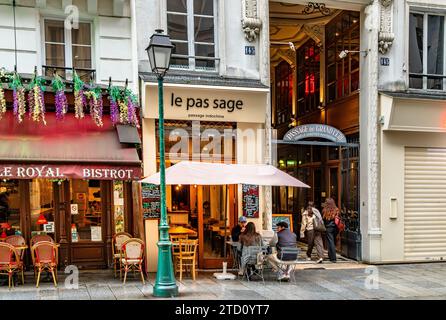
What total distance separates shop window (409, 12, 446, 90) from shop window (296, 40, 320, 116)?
3.52m

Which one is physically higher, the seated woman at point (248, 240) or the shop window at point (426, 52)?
the shop window at point (426, 52)

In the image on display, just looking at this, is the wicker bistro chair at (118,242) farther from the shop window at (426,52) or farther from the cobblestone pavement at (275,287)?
the shop window at (426,52)

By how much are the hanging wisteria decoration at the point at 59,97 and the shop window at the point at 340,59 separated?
326 inches

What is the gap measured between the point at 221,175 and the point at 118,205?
114 inches

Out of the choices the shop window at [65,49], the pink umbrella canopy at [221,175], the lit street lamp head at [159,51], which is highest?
the shop window at [65,49]

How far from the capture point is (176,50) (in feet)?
38.9

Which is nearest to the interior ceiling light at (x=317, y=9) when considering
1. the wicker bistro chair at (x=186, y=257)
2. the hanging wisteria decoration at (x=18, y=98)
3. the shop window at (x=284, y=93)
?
the shop window at (x=284, y=93)

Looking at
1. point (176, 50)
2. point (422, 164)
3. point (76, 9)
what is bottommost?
point (422, 164)

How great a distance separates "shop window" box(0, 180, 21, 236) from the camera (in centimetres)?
1073

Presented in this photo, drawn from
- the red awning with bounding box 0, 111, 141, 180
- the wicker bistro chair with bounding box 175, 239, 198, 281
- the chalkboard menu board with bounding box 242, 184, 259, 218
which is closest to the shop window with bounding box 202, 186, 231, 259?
the chalkboard menu board with bounding box 242, 184, 259, 218

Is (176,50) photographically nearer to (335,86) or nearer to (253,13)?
(253,13)

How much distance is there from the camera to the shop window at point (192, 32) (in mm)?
11805

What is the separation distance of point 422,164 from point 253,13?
6399mm

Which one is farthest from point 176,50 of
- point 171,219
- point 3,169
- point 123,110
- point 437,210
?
point 437,210
